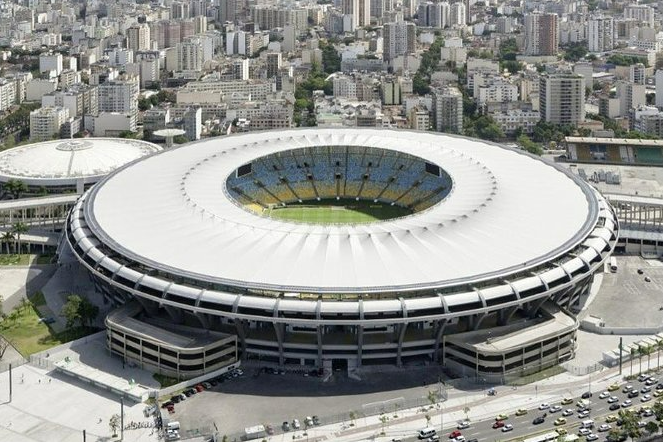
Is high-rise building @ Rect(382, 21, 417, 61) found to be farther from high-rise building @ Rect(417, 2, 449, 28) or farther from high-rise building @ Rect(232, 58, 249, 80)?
high-rise building @ Rect(417, 2, 449, 28)

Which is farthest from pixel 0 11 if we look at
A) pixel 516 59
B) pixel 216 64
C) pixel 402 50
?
pixel 516 59

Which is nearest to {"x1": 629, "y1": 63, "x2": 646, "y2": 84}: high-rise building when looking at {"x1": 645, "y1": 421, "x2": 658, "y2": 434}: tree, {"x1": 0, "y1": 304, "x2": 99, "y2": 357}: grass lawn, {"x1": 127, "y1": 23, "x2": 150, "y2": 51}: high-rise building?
{"x1": 127, "y1": 23, "x2": 150, "y2": 51}: high-rise building

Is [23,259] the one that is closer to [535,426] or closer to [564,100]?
[535,426]

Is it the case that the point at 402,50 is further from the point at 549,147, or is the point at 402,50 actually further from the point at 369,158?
the point at 369,158

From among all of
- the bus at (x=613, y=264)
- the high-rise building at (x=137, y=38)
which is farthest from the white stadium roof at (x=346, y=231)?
the high-rise building at (x=137, y=38)

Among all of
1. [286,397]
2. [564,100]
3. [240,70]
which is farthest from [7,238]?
[240,70]

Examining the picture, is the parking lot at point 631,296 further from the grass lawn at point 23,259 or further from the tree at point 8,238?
the tree at point 8,238
